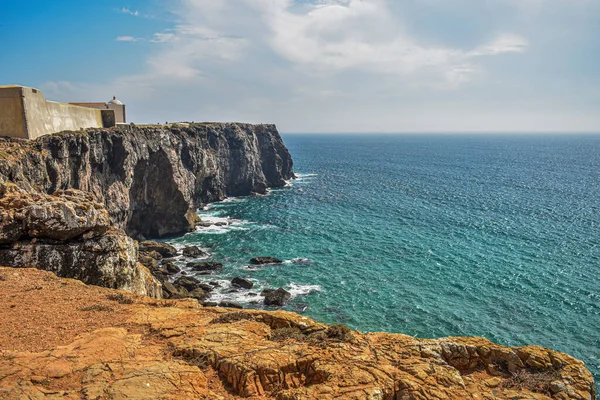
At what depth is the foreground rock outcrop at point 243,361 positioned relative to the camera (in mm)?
11719

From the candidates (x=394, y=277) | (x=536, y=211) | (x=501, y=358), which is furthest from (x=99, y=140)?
(x=536, y=211)

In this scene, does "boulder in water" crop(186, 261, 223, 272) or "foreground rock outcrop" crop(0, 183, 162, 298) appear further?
"boulder in water" crop(186, 261, 223, 272)

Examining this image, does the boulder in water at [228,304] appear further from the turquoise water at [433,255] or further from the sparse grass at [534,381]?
the sparse grass at [534,381]

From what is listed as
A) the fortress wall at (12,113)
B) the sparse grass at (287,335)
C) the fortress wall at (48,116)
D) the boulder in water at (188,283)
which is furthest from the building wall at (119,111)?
the sparse grass at (287,335)

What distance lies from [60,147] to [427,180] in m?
103

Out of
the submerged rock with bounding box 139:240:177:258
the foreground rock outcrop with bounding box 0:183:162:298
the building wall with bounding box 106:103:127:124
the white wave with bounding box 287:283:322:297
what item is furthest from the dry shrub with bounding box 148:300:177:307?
the building wall with bounding box 106:103:127:124

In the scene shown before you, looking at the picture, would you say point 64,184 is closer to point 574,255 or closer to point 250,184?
point 250,184

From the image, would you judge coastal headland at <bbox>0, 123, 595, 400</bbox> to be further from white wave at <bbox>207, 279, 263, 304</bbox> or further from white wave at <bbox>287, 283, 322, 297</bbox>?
white wave at <bbox>287, 283, 322, 297</bbox>

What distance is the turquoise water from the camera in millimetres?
40531

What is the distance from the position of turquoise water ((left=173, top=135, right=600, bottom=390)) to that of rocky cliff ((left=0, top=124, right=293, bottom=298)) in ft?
27.7

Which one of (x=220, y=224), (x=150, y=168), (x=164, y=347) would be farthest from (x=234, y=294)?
(x=150, y=168)

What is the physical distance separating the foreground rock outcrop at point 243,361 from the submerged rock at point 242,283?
103 feet

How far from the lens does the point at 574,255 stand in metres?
55.6

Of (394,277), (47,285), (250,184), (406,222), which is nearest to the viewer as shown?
(47,285)
